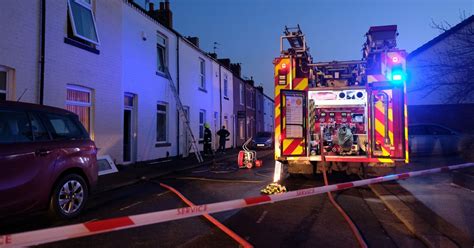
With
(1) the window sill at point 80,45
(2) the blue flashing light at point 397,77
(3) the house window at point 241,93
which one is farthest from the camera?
(3) the house window at point 241,93

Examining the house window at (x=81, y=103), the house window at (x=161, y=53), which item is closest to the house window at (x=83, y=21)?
the house window at (x=81, y=103)

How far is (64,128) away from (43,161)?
36.9 inches

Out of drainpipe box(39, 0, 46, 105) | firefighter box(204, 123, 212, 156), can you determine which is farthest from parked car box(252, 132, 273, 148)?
drainpipe box(39, 0, 46, 105)

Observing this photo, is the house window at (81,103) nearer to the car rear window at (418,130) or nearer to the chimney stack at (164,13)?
the chimney stack at (164,13)

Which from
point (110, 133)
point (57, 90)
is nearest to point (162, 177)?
point (110, 133)

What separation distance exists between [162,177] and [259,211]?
585cm

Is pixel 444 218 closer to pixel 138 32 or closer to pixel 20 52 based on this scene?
pixel 20 52

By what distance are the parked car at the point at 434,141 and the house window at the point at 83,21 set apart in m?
13.6

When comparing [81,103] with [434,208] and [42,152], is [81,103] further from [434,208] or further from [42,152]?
[434,208]

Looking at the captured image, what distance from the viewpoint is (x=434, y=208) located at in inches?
264

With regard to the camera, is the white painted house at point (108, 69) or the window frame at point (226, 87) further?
the window frame at point (226, 87)

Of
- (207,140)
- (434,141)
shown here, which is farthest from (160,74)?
(434,141)

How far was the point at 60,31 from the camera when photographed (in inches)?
414

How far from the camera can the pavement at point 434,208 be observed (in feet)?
16.5
